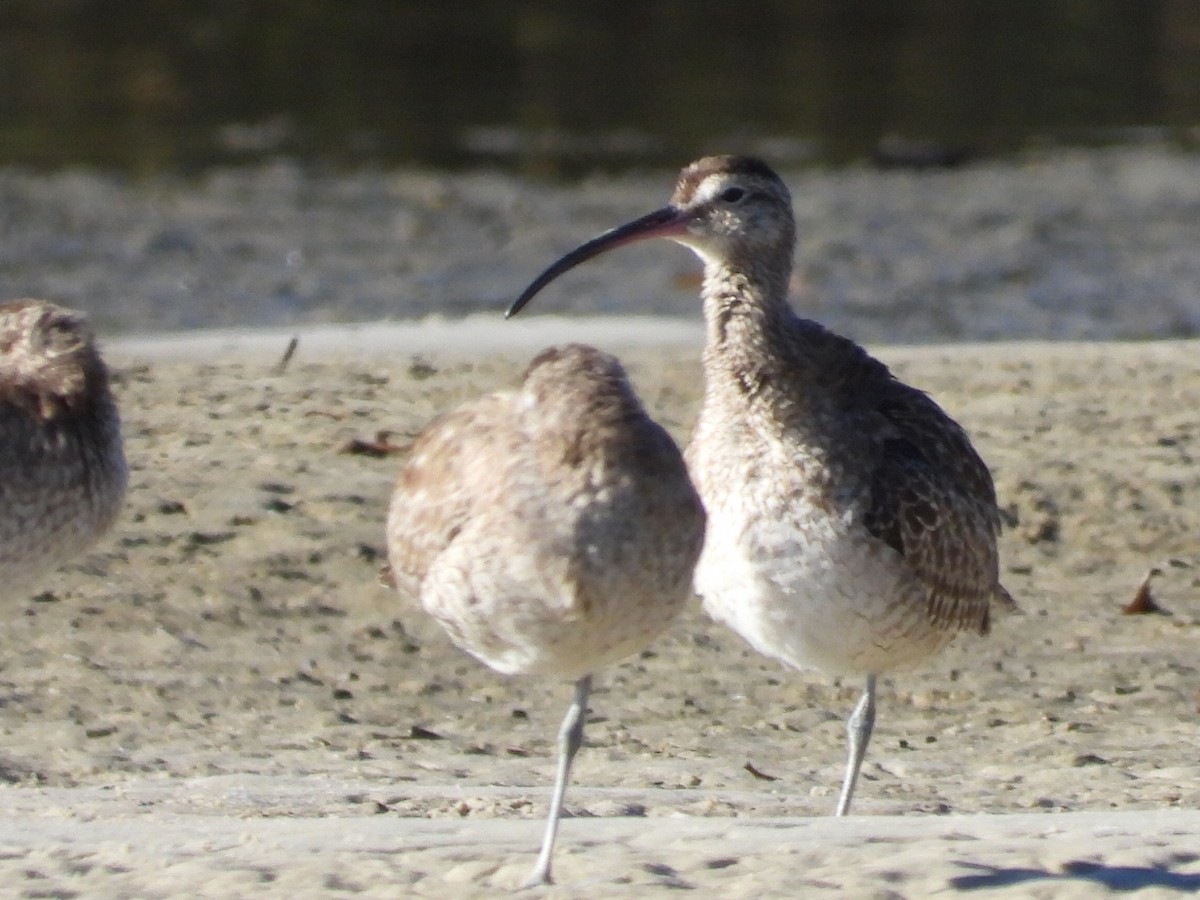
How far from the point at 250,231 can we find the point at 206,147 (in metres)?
3.31

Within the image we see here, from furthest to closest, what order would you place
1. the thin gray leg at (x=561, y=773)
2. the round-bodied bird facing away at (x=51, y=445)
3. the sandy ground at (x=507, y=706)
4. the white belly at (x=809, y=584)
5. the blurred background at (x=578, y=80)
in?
the blurred background at (x=578, y=80), the round-bodied bird facing away at (x=51, y=445), the white belly at (x=809, y=584), the sandy ground at (x=507, y=706), the thin gray leg at (x=561, y=773)

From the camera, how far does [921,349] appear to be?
36.1 ft

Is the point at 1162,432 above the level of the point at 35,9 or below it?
below

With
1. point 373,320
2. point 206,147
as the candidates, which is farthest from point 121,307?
point 206,147

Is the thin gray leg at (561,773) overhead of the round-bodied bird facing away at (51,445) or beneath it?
beneath

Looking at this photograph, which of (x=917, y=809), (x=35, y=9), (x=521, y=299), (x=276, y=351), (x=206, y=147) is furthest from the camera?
(x=35, y=9)

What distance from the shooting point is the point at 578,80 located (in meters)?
22.5

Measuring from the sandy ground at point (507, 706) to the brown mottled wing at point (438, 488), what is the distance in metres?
0.52

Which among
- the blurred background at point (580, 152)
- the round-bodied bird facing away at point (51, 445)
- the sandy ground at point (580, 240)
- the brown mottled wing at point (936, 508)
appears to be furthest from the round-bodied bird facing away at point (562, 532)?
the blurred background at point (580, 152)

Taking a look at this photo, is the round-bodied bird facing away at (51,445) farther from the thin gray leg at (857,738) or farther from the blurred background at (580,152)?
the blurred background at (580,152)

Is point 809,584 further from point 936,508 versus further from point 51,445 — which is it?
point 51,445

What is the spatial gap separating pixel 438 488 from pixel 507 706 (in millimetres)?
1783

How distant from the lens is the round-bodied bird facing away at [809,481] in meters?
5.97

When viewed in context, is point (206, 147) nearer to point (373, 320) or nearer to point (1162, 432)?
point (373, 320)
